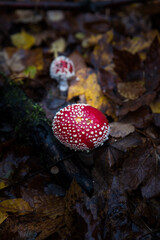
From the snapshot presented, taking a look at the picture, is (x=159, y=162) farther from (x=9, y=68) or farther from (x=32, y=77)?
(x=9, y=68)

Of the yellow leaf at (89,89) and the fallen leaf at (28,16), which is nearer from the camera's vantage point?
the yellow leaf at (89,89)

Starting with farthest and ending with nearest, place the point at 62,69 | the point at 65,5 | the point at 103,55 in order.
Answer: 1. the point at 65,5
2. the point at 103,55
3. the point at 62,69

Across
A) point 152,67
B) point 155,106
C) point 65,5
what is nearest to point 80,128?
point 155,106

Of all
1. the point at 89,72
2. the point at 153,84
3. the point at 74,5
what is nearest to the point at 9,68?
the point at 89,72

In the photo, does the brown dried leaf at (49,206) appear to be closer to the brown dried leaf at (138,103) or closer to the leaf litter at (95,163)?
the leaf litter at (95,163)

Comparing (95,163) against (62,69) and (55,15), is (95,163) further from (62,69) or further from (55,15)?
(55,15)

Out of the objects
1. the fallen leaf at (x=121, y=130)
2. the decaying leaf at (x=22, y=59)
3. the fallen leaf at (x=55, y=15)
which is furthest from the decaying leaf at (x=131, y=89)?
the fallen leaf at (x=55, y=15)
